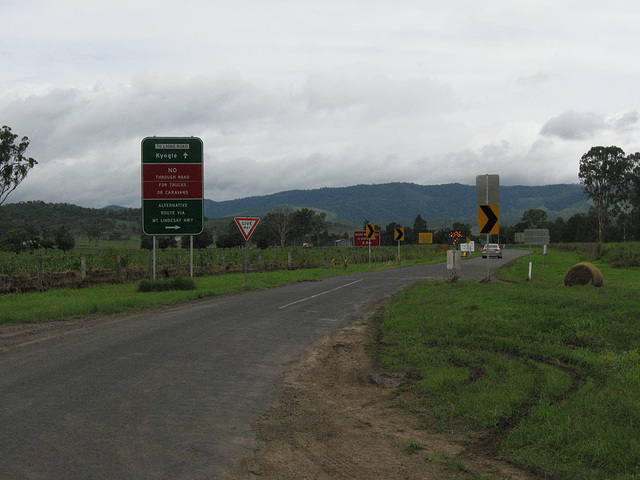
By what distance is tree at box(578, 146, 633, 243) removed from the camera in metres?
85.7

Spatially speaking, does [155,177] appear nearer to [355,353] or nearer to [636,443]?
[355,353]

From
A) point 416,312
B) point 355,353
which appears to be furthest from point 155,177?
point 355,353

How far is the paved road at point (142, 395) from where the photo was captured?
16.5 ft

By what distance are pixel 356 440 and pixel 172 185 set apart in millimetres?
20201

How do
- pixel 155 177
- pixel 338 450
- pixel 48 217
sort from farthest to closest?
1. pixel 48 217
2. pixel 155 177
3. pixel 338 450

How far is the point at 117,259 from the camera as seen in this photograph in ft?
90.2

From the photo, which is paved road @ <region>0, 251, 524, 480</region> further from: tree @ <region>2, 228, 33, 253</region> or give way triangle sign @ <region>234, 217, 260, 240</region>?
tree @ <region>2, 228, 33, 253</region>

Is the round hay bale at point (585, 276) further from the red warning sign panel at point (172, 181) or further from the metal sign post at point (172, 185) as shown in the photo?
the red warning sign panel at point (172, 181)

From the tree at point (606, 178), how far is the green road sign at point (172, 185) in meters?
76.3

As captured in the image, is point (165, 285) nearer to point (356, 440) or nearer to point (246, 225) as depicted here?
point (246, 225)

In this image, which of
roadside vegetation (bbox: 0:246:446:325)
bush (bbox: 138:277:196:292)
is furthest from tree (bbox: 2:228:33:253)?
bush (bbox: 138:277:196:292)

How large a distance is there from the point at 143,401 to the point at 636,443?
5.21 m

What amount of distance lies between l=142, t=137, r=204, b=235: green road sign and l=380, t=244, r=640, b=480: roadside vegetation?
12316 millimetres

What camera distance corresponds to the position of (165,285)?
76.8ft
